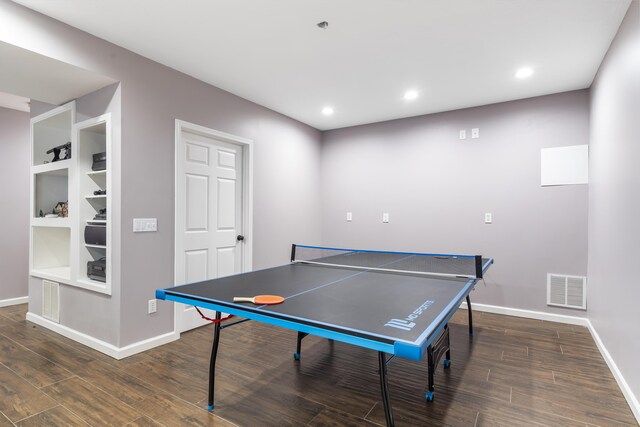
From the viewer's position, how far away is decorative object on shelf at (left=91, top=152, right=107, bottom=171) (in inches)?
117

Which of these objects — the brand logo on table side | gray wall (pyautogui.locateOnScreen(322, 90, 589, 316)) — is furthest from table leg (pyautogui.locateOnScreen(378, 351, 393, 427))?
gray wall (pyautogui.locateOnScreen(322, 90, 589, 316))

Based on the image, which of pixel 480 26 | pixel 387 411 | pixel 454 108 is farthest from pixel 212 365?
pixel 454 108

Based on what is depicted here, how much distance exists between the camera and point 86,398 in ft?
7.01

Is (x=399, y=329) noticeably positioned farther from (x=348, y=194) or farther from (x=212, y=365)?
(x=348, y=194)

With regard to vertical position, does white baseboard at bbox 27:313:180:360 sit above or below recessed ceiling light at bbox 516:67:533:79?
below

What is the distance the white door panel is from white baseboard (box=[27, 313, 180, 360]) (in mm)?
196

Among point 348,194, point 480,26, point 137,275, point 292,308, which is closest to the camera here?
point 292,308

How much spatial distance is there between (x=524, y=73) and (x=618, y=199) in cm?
151

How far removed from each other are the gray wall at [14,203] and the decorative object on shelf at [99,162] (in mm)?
2291

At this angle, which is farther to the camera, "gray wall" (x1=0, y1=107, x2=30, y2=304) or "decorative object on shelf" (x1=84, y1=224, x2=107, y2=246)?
"gray wall" (x1=0, y1=107, x2=30, y2=304)

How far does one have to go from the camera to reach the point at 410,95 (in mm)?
3826

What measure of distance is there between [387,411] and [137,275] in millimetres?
2385

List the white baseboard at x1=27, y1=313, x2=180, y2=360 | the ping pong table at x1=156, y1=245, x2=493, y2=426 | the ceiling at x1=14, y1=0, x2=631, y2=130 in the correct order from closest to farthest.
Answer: the ping pong table at x1=156, y1=245, x2=493, y2=426, the ceiling at x1=14, y1=0, x2=631, y2=130, the white baseboard at x1=27, y1=313, x2=180, y2=360

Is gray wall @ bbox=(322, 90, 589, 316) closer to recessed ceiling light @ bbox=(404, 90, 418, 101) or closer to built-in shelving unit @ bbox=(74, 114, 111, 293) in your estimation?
recessed ceiling light @ bbox=(404, 90, 418, 101)
